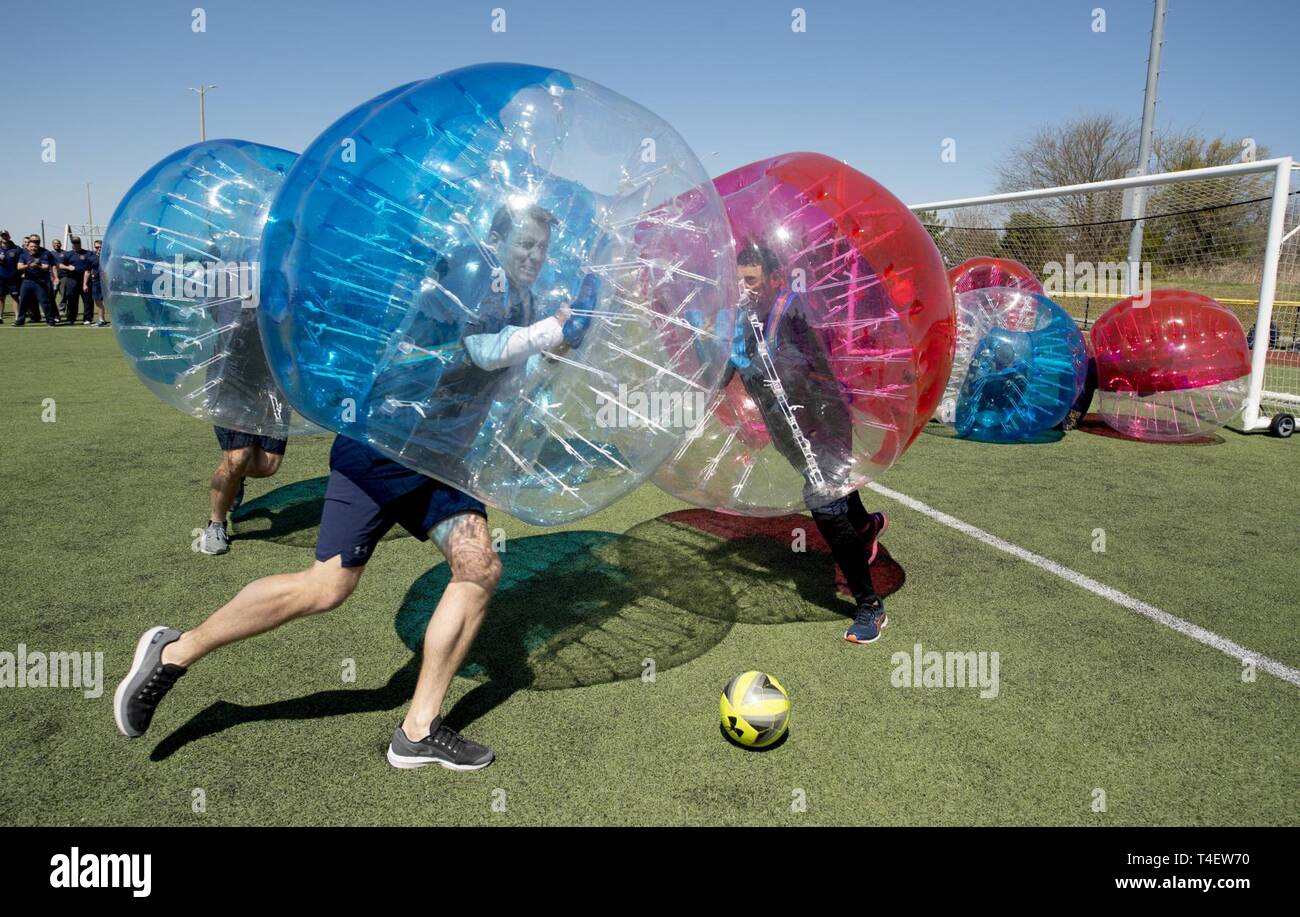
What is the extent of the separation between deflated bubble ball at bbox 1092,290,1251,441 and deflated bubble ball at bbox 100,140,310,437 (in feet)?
28.1

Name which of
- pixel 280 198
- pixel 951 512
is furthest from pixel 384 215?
pixel 951 512

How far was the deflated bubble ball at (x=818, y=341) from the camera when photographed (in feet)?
12.1

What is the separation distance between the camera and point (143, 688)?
3.22 metres

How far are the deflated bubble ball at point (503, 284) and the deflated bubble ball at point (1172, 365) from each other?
307 inches

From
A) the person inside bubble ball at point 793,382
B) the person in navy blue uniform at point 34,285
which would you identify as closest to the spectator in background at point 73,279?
the person in navy blue uniform at point 34,285

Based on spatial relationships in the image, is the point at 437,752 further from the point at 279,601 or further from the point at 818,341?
the point at 818,341

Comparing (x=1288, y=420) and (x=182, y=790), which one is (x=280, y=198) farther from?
(x=1288, y=420)

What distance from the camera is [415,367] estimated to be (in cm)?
265

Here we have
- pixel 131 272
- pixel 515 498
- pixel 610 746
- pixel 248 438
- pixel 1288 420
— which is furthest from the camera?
pixel 1288 420

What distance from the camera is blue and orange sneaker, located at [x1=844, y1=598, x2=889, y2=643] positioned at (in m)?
4.23

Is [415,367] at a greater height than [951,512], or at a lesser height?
greater

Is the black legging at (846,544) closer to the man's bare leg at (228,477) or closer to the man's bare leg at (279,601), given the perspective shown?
the man's bare leg at (279,601)

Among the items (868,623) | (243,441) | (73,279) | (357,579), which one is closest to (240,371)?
(243,441)
